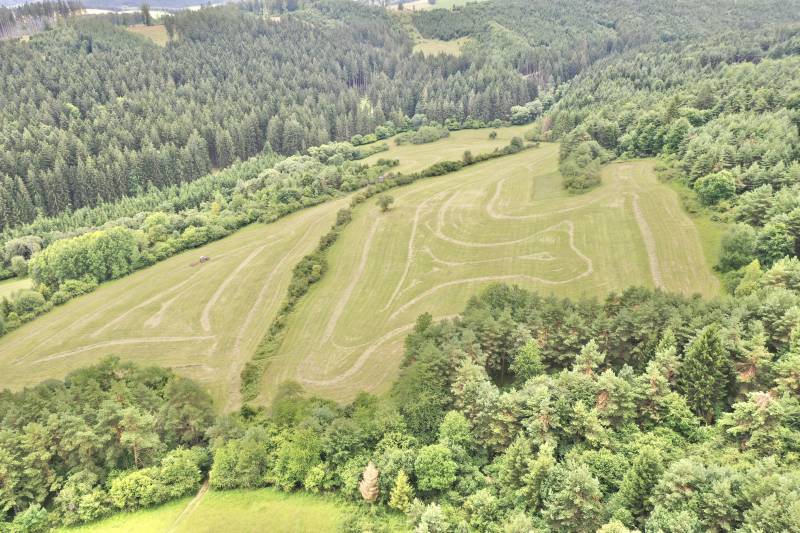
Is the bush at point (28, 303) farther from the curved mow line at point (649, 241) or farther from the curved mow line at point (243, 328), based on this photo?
the curved mow line at point (649, 241)

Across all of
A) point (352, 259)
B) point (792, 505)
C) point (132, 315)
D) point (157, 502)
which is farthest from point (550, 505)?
point (132, 315)

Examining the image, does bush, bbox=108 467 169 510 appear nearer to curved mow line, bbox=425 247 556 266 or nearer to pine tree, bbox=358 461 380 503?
pine tree, bbox=358 461 380 503

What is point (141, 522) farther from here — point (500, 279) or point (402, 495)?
point (500, 279)

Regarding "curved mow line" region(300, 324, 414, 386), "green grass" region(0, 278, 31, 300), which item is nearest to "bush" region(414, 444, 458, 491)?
"curved mow line" region(300, 324, 414, 386)

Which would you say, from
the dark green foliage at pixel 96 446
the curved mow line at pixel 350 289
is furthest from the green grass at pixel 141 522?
the curved mow line at pixel 350 289

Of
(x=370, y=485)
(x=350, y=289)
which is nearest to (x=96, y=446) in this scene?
(x=370, y=485)

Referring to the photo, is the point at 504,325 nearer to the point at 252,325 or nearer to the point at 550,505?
the point at 550,505
